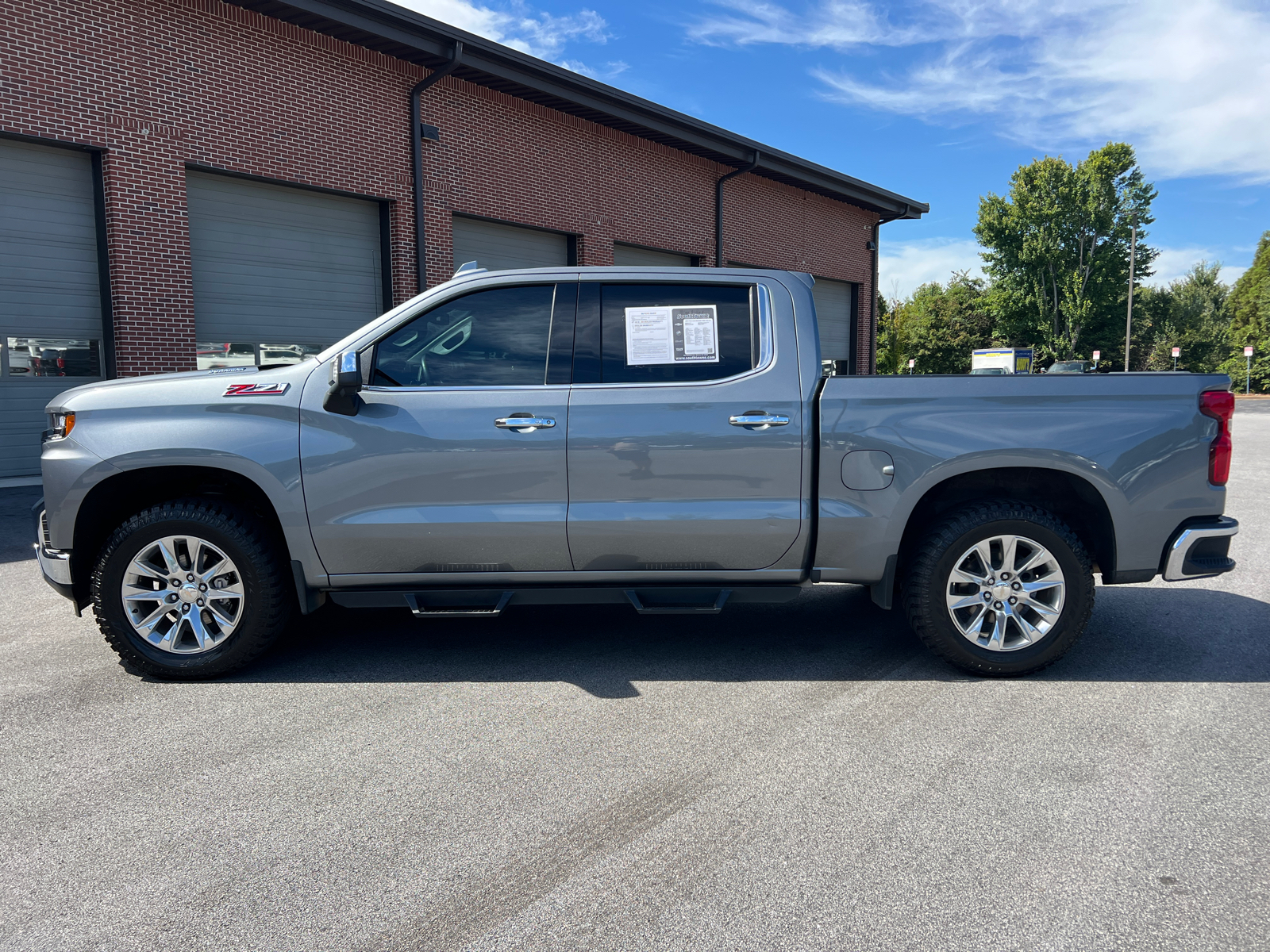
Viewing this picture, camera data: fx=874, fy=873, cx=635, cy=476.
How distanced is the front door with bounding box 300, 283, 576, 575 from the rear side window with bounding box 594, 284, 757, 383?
0.38 metres

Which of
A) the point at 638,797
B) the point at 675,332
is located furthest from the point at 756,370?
the point at 638,797

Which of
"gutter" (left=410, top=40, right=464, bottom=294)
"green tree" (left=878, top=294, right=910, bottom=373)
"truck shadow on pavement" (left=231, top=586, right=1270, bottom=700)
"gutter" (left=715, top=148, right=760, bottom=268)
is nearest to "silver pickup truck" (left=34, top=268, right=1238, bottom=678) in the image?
"truck shadow on pavement" (left=231, top=586, right=1270, bottom=700)

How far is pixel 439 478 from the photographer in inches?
166

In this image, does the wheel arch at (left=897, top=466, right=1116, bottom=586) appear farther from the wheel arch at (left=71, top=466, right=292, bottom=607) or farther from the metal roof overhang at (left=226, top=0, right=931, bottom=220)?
the metal roof overhang at (left=226, top=0, right=931, bottom=220)

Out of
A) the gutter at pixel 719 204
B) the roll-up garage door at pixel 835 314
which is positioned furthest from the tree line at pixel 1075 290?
the gutter at pixel 719 204

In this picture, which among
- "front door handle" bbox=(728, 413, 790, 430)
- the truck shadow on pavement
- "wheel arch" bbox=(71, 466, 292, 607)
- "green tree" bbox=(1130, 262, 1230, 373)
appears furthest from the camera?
"green tree" bbox=(1130, 262, 1230, 373)

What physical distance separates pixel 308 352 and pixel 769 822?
1267 centimetres

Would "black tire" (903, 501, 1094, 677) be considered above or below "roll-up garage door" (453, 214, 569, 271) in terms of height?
below

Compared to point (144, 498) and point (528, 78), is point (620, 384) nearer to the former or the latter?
point (144, 498)

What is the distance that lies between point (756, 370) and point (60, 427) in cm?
345

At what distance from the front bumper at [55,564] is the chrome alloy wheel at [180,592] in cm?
31

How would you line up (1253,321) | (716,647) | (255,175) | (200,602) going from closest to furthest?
(200,602), (716,647), (255,175), (1253,321)

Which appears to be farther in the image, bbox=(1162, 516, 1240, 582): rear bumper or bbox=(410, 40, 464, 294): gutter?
bbox=(410, 40, 464, 294): gutter

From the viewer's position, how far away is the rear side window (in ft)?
14.3
